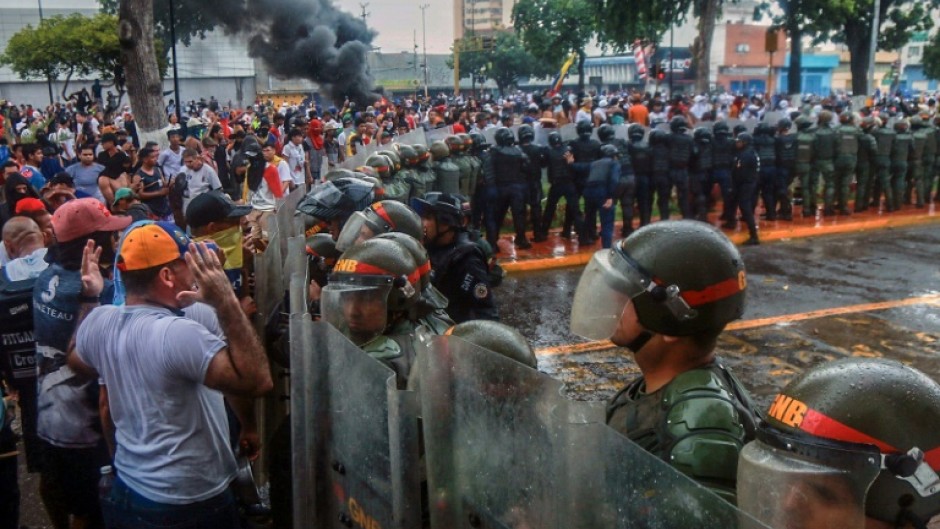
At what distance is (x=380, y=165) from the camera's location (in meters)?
8.67

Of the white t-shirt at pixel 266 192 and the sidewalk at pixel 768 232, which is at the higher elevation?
the white t-shirt at pixel 266 192

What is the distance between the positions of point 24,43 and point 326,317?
1659 inches

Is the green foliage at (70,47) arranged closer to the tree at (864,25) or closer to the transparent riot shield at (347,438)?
the tree at (864,25)

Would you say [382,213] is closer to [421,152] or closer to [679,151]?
[421,152]

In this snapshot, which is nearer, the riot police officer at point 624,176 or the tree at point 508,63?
the riot police officer at point 624,176

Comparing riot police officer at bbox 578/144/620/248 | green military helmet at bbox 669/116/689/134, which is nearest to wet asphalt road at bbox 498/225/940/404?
riot police officer at bbox 578/144/620/248

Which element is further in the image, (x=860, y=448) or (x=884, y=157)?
(x=884, y=157)

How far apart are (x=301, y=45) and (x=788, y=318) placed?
24229 mm

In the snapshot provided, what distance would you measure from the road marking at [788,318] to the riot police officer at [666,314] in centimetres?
505

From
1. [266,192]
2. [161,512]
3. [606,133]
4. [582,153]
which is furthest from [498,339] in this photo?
[606,133]

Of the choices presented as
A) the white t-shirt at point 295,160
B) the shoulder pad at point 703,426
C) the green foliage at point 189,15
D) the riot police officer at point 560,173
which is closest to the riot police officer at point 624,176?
the riot police officer at point 560,173

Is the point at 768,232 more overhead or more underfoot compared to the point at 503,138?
more underfoot

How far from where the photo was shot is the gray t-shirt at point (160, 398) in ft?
8.81

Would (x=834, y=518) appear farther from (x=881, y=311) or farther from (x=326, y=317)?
(x=881, y=311)
